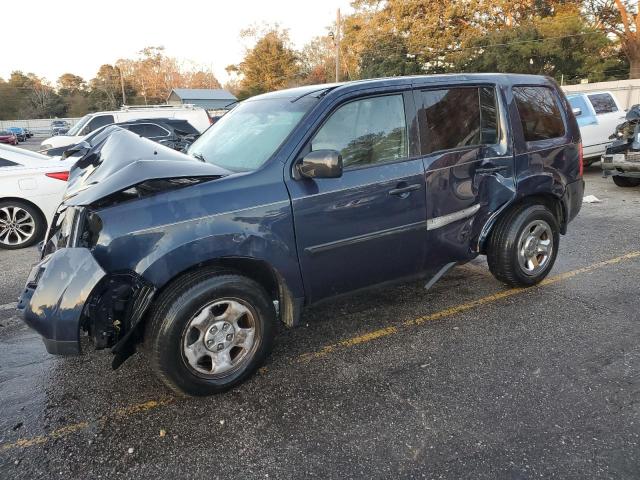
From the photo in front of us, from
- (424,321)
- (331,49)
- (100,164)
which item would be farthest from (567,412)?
(331,49)

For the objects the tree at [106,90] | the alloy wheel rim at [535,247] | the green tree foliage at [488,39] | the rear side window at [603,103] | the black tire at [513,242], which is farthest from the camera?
the tree at [106,90]

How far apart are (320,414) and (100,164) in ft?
7.18

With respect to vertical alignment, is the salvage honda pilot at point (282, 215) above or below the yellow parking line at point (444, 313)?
above

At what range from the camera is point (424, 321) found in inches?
157

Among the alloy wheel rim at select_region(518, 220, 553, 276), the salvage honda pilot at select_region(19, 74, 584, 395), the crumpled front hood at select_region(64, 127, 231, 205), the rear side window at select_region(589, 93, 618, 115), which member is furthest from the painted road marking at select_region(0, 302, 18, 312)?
the rear side window at select_region(589, 93, 618, 115)

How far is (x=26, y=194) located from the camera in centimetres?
667

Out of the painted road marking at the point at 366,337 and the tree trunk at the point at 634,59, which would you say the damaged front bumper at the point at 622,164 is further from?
the tree trunk at the point at 634,59

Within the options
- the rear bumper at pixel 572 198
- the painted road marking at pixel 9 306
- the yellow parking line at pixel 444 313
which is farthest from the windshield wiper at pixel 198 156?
the rear bumper at pixel 572 198

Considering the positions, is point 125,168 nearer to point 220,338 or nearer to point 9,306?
point 220,338

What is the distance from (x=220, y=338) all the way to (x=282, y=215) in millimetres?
863

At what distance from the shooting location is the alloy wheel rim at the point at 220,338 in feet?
9.48

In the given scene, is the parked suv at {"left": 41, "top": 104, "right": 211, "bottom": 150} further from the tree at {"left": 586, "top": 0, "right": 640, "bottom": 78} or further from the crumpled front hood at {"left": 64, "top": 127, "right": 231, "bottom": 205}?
the tree at {"left": 586, "top": 0, "right": 640, "bottom": 78}

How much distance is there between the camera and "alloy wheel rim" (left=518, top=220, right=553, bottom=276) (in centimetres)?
434

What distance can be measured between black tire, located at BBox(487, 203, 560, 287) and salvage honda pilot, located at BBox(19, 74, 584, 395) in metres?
0.02
